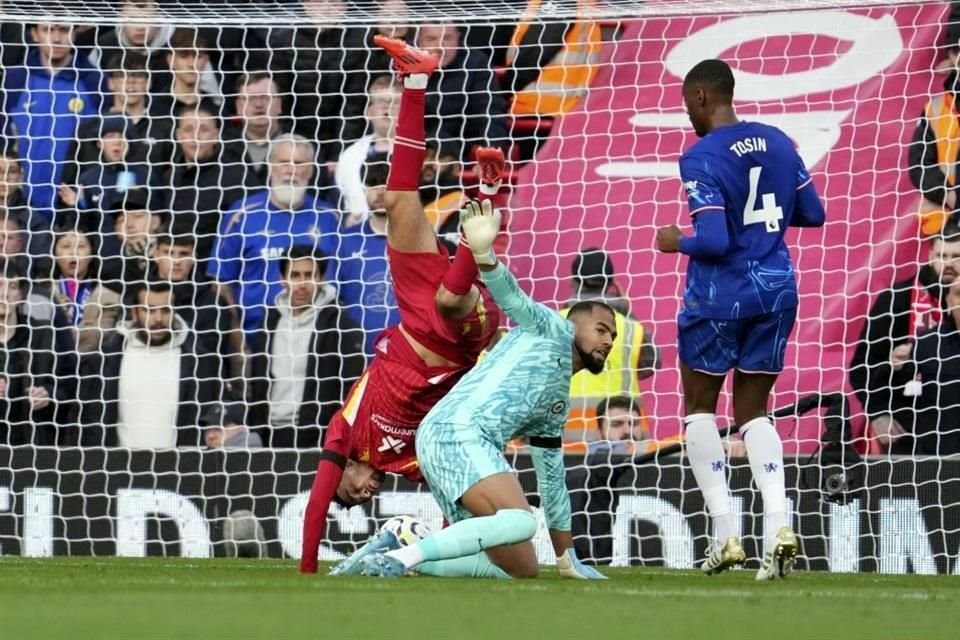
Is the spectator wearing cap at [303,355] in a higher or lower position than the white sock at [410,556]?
higher

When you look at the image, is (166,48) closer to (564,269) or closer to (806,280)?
(564,269)

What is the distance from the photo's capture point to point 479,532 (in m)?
6.08

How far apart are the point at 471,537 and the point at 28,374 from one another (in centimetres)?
497

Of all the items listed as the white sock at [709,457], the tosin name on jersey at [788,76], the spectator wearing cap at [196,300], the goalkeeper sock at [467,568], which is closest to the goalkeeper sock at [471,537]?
the goalkeeper sock at [467,568]

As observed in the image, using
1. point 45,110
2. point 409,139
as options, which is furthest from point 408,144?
point 45,110

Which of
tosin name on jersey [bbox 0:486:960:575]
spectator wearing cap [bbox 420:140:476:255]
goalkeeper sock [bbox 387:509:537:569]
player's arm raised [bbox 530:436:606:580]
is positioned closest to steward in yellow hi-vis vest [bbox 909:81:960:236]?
tosin name on jersey [bbox 0:486:960:575]

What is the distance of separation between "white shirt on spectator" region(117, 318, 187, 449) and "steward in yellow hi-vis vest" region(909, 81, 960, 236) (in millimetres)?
4277

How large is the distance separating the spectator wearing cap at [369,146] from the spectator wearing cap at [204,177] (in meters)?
0.56

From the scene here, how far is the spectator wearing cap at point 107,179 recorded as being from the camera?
35.4ft

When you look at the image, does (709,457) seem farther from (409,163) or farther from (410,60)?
(410,60)

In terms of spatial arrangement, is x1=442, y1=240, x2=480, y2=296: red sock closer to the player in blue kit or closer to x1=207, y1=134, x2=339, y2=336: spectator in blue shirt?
the player in blue kit

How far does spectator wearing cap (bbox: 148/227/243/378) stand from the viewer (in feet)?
34.2

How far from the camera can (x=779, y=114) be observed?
33.8 feet

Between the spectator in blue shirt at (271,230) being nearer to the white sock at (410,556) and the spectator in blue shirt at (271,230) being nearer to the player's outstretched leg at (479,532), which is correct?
the player's outstretched leg at (479,532)
